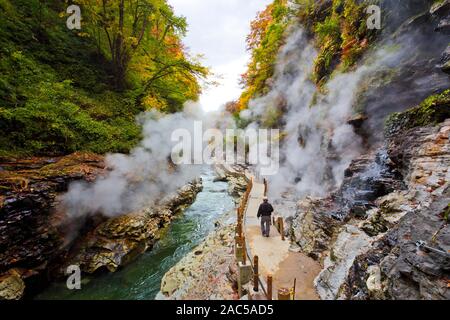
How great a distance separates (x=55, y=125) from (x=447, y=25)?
46.7 ft

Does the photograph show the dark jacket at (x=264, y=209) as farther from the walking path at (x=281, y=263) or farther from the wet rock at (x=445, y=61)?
the wet rock at (x=445, y=61)

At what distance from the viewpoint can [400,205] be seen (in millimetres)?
5230

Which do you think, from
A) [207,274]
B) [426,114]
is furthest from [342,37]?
[207,274]

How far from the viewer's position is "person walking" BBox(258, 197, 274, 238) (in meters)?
7.83

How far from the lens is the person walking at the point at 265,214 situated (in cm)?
783

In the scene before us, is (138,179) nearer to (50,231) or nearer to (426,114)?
(50,231)

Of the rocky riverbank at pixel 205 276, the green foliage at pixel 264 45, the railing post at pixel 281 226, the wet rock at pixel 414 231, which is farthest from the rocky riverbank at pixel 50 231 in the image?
the green foliage at pixel 264 45

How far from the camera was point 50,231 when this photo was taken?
775 centimetres

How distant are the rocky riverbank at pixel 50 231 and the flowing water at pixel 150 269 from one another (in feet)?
1.28

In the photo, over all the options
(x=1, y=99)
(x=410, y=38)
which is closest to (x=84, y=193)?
(x=1, y=99)

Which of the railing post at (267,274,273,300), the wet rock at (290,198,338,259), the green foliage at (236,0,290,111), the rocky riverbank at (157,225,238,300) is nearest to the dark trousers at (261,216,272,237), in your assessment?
the wet rock at (290,198,338,259)

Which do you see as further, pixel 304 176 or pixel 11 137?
pixel 304 176

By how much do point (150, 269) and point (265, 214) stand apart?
504cm
